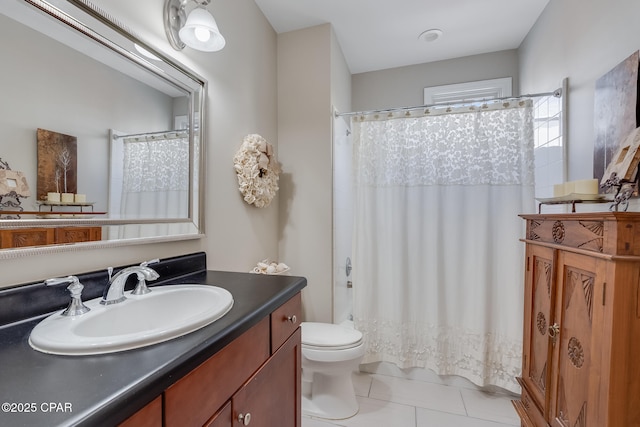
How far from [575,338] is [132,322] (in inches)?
57.2

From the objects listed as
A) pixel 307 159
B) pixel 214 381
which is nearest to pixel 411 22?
pixel 307 159

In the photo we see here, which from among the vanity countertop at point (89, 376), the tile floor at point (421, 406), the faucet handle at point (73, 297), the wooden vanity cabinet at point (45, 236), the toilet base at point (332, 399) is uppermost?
the wooden vanity cabinet at point (45, 236)

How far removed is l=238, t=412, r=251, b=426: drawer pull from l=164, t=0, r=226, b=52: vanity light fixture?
4.42 ft

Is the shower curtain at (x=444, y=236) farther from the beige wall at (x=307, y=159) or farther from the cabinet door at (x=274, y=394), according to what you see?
the cabinet door at (x=274, y=394)

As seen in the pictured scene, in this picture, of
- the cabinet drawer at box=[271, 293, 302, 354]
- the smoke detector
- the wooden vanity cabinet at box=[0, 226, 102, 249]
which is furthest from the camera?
the smoke detector

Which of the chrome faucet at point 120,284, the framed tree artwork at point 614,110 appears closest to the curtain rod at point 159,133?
the chrome faucet at point 120,284

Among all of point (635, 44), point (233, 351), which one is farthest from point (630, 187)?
point (233, 351)

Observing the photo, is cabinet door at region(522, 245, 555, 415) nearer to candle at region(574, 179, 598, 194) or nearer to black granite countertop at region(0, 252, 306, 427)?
candle at region(574, 179, 598, 194)

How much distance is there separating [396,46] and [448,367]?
97.4 inches

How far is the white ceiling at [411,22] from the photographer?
1.99 m

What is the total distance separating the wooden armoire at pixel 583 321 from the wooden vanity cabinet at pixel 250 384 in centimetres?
97

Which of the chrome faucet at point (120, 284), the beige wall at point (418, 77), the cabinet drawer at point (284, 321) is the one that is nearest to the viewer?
the chrome faucet at point (120, 284)

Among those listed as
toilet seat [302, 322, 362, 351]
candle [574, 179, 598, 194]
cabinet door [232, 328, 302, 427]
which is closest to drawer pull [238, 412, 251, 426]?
cabinet door [232, 328, 302, 427]

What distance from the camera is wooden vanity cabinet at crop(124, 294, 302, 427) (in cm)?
61
